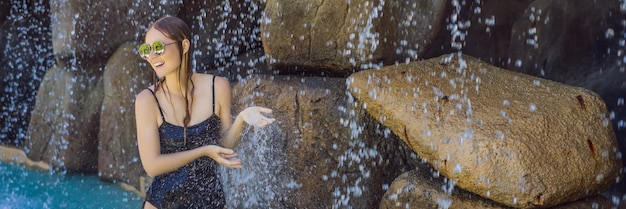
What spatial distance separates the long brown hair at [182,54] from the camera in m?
2.32

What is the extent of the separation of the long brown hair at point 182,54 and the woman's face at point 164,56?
12mm

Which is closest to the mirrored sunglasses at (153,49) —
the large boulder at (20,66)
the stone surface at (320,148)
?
the stone surface at (320,148)

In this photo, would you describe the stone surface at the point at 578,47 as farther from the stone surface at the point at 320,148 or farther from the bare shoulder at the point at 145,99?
the bare shoulder at the point at 145,99

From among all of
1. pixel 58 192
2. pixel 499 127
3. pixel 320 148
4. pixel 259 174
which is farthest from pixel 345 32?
pixel 58 192

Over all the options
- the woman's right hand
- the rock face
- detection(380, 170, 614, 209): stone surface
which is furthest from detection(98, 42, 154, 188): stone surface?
the woman's right hand

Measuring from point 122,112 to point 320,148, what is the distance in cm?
197

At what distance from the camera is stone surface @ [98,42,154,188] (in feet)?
16.7

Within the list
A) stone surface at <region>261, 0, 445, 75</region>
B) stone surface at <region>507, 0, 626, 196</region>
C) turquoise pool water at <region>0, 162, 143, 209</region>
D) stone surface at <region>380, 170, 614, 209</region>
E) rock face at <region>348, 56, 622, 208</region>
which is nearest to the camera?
rock face at <region>348, 56, 622, 208</region>

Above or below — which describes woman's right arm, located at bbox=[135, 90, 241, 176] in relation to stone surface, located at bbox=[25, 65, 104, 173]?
above

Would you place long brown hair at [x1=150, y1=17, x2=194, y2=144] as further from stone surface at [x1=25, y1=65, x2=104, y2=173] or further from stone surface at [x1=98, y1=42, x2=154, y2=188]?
stone surface at [x1=25, y1=65, x2=104, y2=173]

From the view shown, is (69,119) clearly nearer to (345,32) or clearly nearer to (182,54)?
(345,32)

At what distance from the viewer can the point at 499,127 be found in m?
3.08

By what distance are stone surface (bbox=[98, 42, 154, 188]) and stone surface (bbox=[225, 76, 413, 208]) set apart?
1.53 meters

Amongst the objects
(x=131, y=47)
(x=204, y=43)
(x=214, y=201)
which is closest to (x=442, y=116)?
(x=214, y=201)
